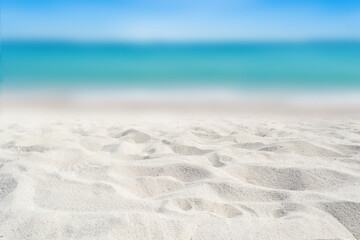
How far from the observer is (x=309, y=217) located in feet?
4.19

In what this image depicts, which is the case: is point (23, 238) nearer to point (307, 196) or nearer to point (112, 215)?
point (112, 215)

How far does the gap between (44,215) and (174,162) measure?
0.80 metres

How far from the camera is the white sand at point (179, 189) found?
3.92ft

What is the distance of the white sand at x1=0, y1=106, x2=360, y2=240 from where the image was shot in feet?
3.92

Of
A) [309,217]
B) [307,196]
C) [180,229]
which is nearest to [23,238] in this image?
[180,229]

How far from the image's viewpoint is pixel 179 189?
1.60 metres

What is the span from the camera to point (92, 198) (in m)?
1.46

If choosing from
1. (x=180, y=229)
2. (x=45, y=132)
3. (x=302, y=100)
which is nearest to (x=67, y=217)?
(x=180, y=229)

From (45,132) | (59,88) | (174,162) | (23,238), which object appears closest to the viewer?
(23,238)

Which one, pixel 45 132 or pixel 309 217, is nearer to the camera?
pixel 309 217

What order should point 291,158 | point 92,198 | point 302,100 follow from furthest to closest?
1. point 302,100
2. point 291,158
3. point 92,198

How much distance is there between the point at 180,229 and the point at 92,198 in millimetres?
464

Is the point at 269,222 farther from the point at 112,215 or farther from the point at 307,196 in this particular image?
the point at 112,215

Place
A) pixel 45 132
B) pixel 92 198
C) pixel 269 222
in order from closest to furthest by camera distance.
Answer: pixel 269 222 < pixel 92 198 < pixel 45 132
